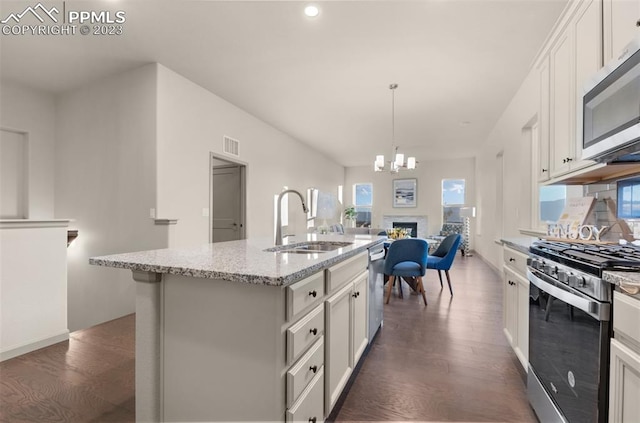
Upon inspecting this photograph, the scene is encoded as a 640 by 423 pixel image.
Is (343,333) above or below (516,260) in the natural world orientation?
below

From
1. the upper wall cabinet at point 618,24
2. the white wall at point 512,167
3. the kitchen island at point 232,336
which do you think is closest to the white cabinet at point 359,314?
the kitchen island at point 232,336

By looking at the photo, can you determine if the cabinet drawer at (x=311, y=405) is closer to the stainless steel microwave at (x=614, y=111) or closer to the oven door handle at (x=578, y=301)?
the oven door handle at (x=578, y=301)

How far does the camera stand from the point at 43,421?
157cm

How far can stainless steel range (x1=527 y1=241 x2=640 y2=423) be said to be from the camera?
3.46 ft

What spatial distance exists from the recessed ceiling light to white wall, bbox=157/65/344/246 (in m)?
1.94

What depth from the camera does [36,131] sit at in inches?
156

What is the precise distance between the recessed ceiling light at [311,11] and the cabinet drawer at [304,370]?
8.21 feet

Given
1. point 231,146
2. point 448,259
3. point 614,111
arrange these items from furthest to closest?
1. point 231,146
2. point 448,259
3. point 614,111

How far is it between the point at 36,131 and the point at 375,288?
4916 mm

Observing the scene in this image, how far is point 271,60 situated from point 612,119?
2.96 metres

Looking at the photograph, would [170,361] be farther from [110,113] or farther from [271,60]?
[110,113]

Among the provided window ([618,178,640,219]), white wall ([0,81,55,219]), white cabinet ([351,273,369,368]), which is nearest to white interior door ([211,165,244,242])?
white wall ([0,81,55,219])

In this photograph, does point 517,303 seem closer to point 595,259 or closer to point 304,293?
point 595,259

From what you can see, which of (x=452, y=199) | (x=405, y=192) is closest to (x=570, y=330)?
(x=452, y=199)
